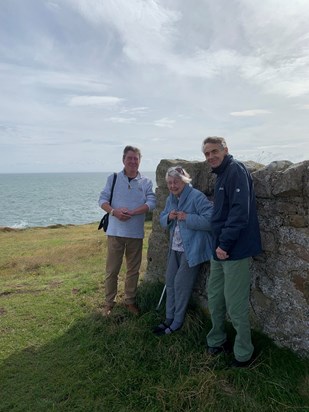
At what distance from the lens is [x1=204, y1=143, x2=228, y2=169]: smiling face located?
4.22 m

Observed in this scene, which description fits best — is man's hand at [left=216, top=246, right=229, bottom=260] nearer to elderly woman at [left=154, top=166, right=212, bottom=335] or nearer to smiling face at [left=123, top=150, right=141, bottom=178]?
elderly woman at [left=154, top=166, right=212, bottom=335]

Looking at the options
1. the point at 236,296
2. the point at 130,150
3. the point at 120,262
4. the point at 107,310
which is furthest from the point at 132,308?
the point at 130,150

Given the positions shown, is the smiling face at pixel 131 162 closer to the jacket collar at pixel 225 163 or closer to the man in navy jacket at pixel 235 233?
the man in navy jacket at pixel 235 233

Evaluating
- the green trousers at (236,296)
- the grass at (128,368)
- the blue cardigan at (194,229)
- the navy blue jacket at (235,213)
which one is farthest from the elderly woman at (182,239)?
the navy blue jacket at (235,213)

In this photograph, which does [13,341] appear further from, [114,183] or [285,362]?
[285,362]

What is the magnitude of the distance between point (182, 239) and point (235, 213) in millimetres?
1394

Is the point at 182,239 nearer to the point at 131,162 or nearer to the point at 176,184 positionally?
the point at 176,184

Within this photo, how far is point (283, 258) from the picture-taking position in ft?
14.8

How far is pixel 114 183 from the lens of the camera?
19.9 feet

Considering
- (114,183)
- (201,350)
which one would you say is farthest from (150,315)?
(114,183)

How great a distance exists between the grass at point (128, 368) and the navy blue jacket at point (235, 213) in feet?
4.82

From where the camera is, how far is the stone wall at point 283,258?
4316 millimetres

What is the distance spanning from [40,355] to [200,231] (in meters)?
3.16

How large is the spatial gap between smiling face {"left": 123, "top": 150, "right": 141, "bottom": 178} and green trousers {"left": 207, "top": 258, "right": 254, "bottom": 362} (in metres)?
2.22
